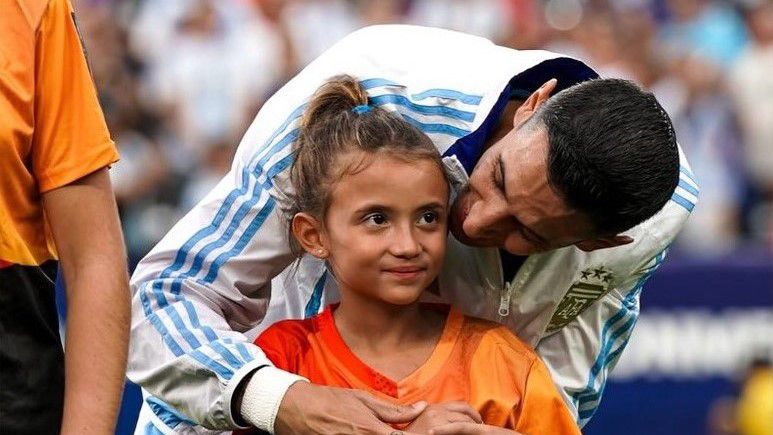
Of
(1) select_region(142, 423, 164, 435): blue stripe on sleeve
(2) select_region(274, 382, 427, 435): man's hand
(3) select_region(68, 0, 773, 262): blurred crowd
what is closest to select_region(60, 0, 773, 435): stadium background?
(3) select_region(68, 0, 773, 262): blurred crowd

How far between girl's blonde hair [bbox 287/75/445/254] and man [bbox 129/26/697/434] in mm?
44

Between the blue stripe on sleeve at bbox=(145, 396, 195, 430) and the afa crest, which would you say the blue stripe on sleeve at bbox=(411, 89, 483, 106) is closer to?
the afa crest

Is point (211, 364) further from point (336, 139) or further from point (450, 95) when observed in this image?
point (450, 95)

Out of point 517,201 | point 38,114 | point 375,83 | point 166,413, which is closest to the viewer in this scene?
point 38,114

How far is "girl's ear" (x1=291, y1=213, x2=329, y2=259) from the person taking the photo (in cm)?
337

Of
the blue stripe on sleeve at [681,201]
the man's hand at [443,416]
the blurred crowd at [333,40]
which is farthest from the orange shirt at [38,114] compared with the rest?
the blurred crowd at [333,40]

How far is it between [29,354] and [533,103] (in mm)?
1133

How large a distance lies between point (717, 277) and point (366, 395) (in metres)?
5.13

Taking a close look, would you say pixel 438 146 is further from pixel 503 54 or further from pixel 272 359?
pixel 272 359

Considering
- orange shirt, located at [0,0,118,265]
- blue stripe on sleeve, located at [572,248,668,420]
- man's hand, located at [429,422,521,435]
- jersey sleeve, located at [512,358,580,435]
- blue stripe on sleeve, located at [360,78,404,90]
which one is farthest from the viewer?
blue stripe on sleeve, located at [572,248,668,420]

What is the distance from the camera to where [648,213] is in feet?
10.8

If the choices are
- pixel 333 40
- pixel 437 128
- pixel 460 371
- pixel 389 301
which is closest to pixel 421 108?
pixel 437 128

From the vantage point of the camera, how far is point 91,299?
110 inches

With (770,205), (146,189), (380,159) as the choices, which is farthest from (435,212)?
(770,205)
